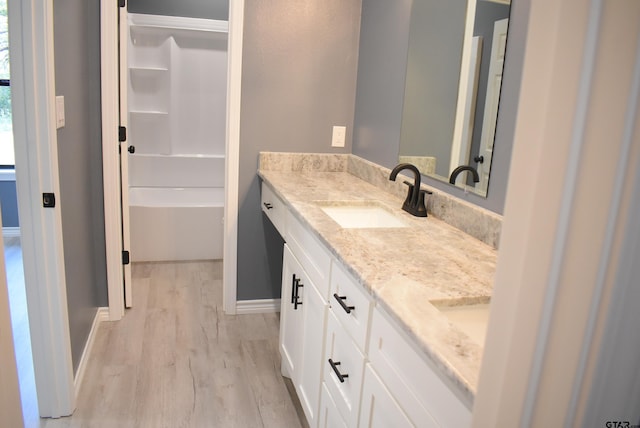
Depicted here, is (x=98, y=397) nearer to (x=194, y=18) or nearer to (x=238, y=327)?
(x=238, y=327)

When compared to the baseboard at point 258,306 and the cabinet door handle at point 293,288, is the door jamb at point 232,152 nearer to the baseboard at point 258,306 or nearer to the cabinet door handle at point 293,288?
the baseboard at point 258,306

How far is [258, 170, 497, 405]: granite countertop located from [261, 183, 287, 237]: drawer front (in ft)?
0.36

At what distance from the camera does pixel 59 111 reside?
192cm

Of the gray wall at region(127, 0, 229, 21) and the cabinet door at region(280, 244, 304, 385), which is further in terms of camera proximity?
the gray wall at region(127, 0, 229, 21)

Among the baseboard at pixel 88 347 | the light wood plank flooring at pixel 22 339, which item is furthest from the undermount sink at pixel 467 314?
the baseboard at pixel 88 347

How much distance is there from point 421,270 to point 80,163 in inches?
69.9

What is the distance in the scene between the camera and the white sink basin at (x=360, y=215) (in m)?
2.12

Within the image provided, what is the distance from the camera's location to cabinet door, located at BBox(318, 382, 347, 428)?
5.00 feet

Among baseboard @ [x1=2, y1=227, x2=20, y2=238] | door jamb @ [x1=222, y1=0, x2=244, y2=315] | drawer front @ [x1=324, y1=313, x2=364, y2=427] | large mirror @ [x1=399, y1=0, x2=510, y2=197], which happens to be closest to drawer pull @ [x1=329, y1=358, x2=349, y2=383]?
drawer front @ [x1=324, y1=313, x2=364, y2=427]

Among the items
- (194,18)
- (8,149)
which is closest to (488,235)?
(194,18)

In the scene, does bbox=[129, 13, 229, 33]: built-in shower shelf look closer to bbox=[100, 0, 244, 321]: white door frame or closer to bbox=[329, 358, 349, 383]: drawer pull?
bbox=[100, 0, 244, 321]: white door frame

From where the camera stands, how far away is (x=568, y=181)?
15.5 inches

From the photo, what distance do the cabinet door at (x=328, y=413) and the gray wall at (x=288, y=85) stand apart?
56.3 inches

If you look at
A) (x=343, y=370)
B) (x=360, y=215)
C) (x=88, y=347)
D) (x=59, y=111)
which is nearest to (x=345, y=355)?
(x=343, y=370)
